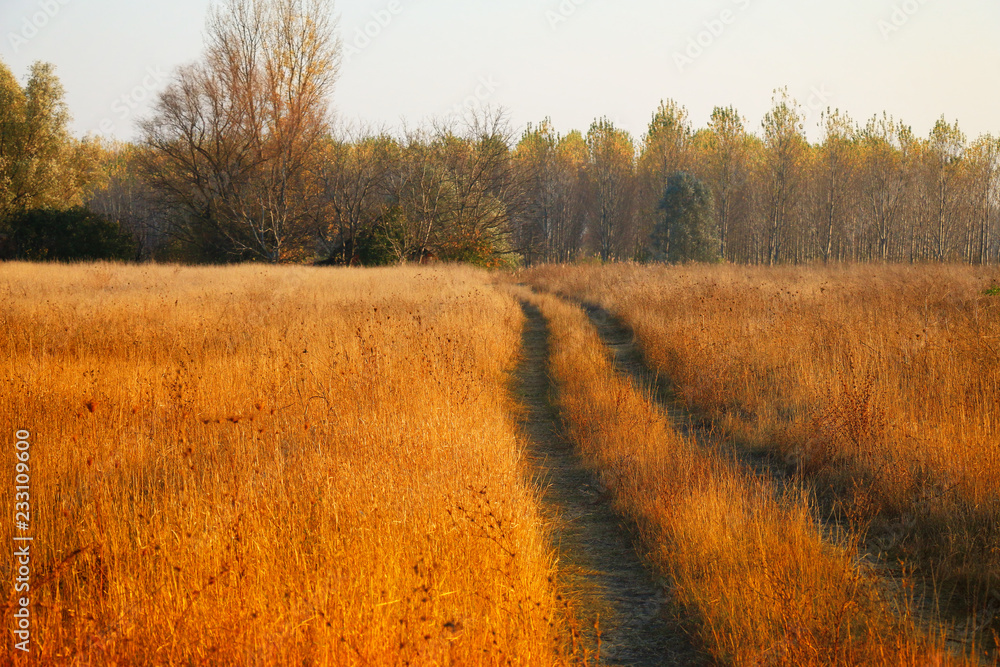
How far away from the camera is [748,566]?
365 cm

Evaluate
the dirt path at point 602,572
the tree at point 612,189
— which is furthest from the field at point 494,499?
the tree at point 612,189

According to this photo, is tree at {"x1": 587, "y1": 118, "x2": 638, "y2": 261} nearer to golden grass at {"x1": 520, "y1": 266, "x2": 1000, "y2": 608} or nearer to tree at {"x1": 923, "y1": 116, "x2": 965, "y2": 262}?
tree at {"x1": 923, "y1": 116, "x2": 965, "y2": 262}

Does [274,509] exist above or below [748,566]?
above

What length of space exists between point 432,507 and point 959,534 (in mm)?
3433

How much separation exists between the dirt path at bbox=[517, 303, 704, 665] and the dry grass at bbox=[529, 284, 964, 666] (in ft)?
0.49

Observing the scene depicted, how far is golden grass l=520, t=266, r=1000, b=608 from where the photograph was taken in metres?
4.16

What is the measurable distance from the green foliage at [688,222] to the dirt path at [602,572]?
32243 mm

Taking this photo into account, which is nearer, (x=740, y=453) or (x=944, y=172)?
(x=740, y=453)

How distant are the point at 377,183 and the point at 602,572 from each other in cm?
3448

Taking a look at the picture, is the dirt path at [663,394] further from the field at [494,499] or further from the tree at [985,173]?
the tree at [985,173]

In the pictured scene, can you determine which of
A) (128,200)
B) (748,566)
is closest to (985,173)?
(748,566)

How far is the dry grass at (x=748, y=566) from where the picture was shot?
2.85 m

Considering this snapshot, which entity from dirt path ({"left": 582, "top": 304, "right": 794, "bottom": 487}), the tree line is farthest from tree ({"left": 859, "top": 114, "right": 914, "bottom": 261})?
dirt path ({"left": 582, "top": 304, "right": 794, "bottom": 487})

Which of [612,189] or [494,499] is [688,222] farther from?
[494,499]
